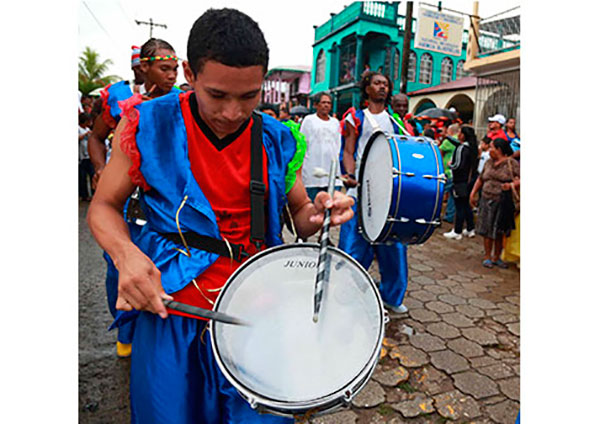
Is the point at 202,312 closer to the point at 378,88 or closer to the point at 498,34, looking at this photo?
the point at 378,88

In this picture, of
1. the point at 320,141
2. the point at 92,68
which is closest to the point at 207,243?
the point at 320,141

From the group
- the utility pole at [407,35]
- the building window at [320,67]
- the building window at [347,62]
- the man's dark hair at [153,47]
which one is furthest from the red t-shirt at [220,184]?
the building window at [320,67]

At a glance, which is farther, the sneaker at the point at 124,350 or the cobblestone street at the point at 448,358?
the sneaker at the point at 124,350

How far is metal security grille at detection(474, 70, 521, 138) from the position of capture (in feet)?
37.2

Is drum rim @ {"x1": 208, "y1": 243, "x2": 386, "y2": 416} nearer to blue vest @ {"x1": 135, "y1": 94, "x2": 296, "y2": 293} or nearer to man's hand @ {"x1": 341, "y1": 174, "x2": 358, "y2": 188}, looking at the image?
blue vest @ {"x1": 135, "y1": 94, "x2": 296, "y2": 293}

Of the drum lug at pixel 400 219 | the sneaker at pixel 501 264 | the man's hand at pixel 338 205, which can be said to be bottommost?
the sneaker at pixel 501 264

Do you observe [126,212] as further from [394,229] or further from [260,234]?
[394,229]

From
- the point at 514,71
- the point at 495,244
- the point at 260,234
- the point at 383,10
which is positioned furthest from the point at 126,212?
the point at 383,10

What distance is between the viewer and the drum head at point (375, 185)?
9.75ft

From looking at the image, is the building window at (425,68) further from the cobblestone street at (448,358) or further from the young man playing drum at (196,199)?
the young man playing drum at (196,199)

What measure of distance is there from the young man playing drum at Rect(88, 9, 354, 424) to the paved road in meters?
1.17

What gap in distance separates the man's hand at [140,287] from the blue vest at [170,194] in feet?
0.65

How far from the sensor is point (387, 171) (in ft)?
9.82

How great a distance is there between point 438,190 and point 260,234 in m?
1.88
